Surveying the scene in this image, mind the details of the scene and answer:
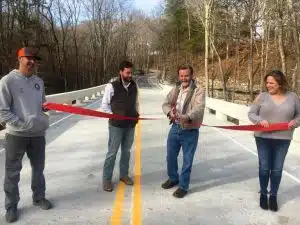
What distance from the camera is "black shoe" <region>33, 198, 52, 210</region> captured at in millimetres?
5809

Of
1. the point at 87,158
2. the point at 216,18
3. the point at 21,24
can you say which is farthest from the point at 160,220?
the point at 21,24

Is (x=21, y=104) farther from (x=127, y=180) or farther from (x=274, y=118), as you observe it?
(x=274, y=118)

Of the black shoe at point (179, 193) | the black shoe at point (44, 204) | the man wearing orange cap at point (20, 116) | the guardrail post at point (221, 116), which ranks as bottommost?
the guardrail post at point (221, 116)

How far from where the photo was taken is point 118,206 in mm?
6000

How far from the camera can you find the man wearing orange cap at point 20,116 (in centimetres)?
514

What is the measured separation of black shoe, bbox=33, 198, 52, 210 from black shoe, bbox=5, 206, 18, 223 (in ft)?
1.43

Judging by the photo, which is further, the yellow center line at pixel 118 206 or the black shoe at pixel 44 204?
the black shoe at pixel 44 204

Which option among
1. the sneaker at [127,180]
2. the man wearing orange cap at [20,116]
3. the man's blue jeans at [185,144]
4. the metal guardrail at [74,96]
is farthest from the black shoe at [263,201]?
the metal guardrail at [74,96]

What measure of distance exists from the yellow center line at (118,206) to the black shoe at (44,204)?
0.84 meters

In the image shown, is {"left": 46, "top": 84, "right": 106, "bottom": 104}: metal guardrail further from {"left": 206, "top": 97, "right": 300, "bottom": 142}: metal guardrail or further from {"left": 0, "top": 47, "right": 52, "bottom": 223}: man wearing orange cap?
{"left": 0, "top": 47, "right": 52, "bottom": 223}: man wearing orange cap

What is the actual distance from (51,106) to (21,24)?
3737 centimetres

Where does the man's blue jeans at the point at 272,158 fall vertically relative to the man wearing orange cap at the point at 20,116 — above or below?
→ below

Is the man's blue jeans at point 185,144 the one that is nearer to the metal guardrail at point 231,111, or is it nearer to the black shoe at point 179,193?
the black shoe at point 179,193

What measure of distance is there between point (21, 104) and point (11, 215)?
1316 millimetres
